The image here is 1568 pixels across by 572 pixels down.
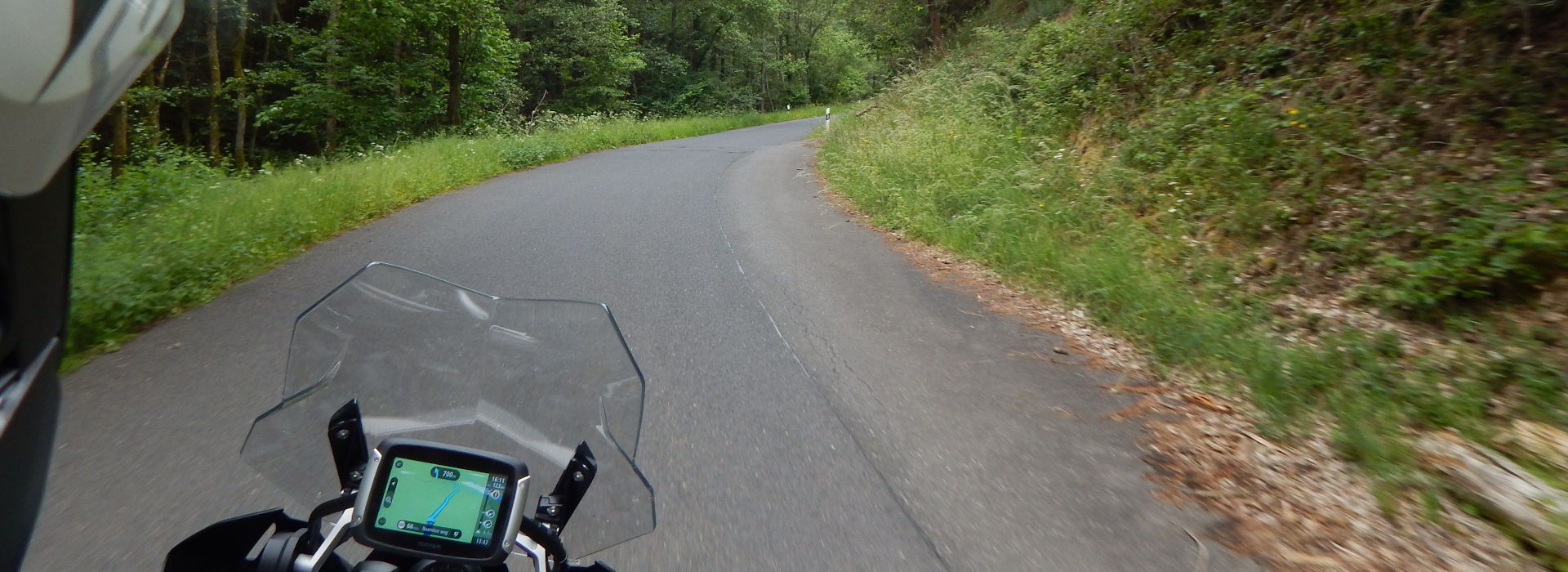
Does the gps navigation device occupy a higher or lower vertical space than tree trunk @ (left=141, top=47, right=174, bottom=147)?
higher

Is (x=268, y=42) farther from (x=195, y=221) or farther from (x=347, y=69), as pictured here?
(x=195, y=221)

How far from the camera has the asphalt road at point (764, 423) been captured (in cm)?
359

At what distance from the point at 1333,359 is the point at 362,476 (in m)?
5.30

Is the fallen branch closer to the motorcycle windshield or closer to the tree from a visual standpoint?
the motorcycle windshield

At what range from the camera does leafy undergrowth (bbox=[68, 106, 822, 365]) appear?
20.5 ft

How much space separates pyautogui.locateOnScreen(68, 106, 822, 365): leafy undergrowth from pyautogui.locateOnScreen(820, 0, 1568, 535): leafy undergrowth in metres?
6.67

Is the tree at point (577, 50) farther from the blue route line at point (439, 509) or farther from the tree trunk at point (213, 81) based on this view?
the blue route line at point (439, 509)

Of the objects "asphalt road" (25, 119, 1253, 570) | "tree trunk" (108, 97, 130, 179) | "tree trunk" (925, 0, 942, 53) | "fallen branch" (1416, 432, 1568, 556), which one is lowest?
"tree trunk" (108, 97, 130, 179)

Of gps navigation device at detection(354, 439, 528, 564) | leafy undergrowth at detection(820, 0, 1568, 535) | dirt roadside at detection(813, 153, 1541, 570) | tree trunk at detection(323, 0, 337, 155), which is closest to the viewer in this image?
gps navigation device at detection(354, 439, 528, 564)

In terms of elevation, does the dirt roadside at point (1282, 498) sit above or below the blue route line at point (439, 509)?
below

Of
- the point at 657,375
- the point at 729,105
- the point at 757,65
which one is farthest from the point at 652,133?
the point at 657,375

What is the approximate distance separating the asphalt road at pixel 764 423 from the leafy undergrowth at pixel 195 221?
28 cm

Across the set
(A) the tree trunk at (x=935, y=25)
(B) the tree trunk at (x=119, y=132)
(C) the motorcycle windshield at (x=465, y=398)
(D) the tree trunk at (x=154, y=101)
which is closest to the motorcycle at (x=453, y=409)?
(C) the motorcycle windshield at (x=465, y=398)

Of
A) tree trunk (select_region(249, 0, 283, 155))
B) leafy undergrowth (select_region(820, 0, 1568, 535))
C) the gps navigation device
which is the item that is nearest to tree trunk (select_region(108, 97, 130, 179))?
tree trunk (select_region(249, 0, 283, 155))
